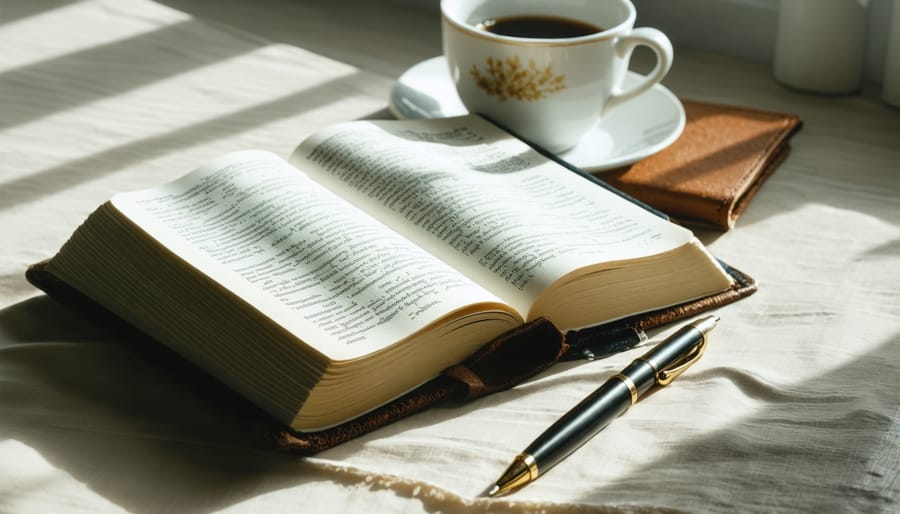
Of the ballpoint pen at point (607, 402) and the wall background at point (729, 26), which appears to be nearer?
the ballpoint pen at point (607, 402)

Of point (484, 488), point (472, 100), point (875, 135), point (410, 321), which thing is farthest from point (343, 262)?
point (875, 135)

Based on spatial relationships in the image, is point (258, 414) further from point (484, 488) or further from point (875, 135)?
point (875, 135)

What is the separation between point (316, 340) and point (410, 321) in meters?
0.06

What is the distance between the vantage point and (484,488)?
59 centimetres

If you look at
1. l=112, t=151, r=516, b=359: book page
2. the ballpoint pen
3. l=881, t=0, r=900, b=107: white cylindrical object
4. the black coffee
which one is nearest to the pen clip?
the ballpoint pen

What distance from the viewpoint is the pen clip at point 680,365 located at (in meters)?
0.68

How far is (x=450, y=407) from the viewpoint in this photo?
667 millimetres

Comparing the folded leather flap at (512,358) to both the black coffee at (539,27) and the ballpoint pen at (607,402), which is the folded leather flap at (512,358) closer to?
the ballpoint pen at (607,402)

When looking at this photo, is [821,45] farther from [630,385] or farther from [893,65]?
[630,385]

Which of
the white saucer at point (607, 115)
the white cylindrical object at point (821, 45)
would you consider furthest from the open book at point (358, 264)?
the white cylindrical object at point (821, 45)

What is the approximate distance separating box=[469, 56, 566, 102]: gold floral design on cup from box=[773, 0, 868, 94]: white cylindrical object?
0.36 meters

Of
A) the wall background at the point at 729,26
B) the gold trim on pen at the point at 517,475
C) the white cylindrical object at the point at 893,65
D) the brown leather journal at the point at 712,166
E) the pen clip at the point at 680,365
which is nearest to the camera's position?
the gold trim on pen at the point at 517,475

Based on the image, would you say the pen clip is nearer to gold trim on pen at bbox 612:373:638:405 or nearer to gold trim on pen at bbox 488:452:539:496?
gold trim on pen at bbox 612:373:638:405

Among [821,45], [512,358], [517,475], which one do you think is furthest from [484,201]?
[821,45]
